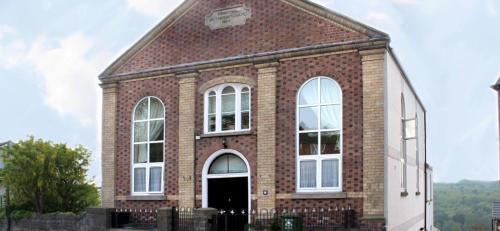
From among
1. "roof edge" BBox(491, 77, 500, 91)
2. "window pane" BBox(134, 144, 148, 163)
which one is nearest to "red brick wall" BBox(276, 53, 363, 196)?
"window pane" BBox(134, 144, 148, 163)

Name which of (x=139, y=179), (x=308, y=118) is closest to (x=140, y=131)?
(x=139, y=179)

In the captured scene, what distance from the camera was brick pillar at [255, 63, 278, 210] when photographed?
66.7 ft

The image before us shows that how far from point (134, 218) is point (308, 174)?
7042 millimetres

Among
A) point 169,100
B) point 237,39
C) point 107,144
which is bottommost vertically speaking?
point 107,144

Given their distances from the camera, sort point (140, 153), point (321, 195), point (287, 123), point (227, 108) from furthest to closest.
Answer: point (140, 153), point (227, 108), point (287, 123), point (321, 195)

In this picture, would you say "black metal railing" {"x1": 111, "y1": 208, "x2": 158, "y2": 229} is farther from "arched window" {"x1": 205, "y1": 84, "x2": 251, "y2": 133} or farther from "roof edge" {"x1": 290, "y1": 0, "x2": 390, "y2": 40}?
"roof edge" {"x1": 290, "y1": 0, "x2": 390, "y2": 40}

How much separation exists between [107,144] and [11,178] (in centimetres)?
429

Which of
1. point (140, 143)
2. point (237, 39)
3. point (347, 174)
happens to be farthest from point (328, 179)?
point (140, 143)

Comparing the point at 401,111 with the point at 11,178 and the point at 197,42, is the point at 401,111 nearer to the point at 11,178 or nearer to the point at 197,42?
the point at 197,42

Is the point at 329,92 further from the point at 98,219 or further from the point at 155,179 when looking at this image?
the point at 98,219

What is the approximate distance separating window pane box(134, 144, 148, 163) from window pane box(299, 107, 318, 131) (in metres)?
6.42

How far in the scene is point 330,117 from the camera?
65.3ft

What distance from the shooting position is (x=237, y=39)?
21781 millimetres

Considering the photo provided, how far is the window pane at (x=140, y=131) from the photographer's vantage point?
77.2 feet
